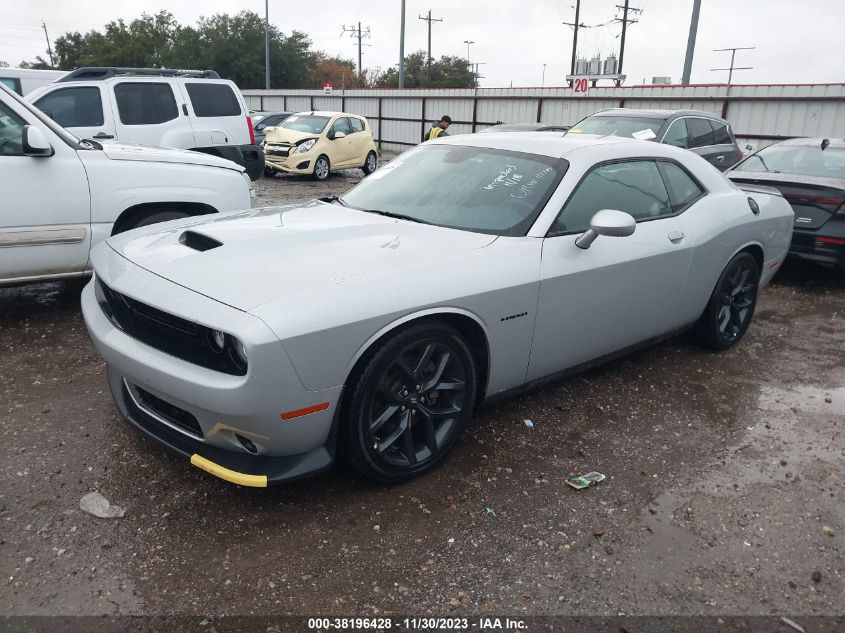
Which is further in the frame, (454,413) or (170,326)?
(454,413)

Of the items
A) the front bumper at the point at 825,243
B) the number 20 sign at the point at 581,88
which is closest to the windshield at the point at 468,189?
the front bumper at the point at 825,243

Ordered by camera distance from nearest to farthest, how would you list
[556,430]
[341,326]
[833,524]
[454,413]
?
[341,326], [833,524], [454,413], [556,430]

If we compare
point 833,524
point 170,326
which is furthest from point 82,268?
point 833,524

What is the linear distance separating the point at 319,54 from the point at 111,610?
104 m

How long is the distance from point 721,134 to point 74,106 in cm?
996

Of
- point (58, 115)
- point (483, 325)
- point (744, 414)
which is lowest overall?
point (744, 414)

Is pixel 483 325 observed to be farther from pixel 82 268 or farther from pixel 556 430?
pixel 82 268

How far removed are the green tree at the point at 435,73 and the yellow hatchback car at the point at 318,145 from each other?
6434cm

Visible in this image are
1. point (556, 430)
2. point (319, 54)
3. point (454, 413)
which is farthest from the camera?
point (319, 54)

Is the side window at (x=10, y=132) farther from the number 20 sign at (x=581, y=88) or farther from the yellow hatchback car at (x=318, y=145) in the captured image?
the number 20 sign at (x=581, y=88)

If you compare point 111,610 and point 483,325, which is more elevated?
point 483,325

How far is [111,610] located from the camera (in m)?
2.35

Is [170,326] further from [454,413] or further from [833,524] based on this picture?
[833,524]

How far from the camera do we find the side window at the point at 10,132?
4699 mm
